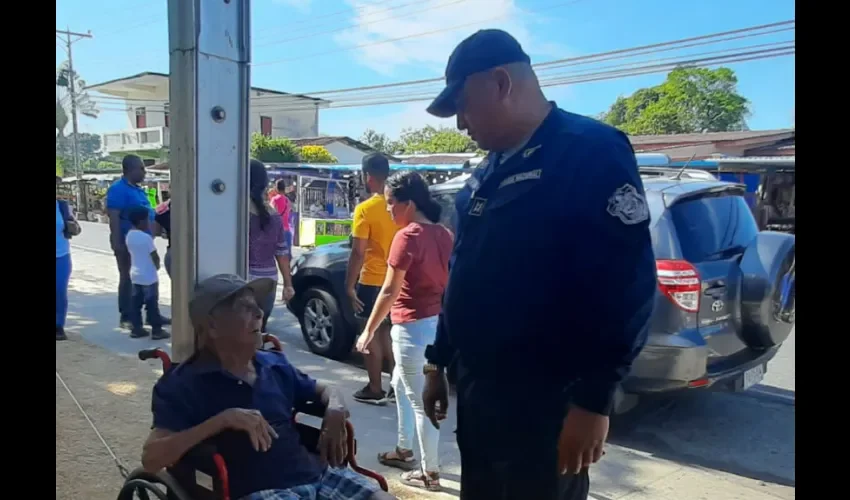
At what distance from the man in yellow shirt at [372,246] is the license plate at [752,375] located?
234 centimetres

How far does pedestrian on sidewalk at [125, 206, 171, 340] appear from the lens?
6539mm

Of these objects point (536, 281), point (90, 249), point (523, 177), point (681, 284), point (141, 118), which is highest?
point (141, 118)

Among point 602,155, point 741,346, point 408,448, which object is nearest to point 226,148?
point 602,155

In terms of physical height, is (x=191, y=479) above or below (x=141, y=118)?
below

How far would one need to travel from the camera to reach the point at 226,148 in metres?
2.48

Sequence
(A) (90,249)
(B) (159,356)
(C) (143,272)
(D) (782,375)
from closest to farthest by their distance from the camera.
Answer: (B) (159,356) → (D) (782,375) → (C) (143,272) → (A) (90,249)

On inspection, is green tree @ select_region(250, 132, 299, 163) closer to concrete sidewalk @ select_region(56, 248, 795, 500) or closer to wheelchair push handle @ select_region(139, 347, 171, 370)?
concrete sidewalk @ select_region(56, 248, 795, 500)

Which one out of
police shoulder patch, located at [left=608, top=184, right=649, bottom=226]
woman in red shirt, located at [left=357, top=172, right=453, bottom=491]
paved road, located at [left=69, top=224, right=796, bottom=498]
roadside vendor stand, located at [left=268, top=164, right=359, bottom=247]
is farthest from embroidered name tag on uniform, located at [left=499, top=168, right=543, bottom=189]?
roadside vendor stand, located at [left=268, top=164, right=359, bottom=247]

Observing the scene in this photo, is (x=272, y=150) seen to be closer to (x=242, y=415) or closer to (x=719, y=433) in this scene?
(x=719, y=433)

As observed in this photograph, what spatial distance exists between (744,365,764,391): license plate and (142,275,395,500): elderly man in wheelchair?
Answer: 9.34 ft

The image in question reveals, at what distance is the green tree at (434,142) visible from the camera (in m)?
40.6

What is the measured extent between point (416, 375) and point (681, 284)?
1.70 meters

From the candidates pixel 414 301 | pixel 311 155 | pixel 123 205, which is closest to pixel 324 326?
pixel 123 205

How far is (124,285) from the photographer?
6883mm
